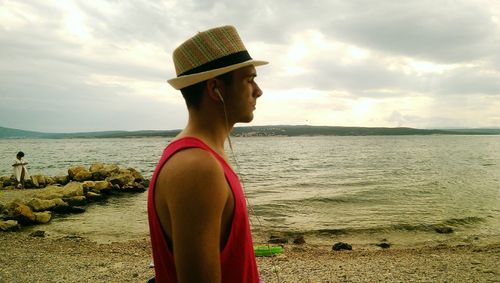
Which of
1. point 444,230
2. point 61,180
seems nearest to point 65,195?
point 61,180

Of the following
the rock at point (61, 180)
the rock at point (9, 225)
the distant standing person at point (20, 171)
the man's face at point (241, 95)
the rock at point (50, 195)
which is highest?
the man's face at point (241, 95)

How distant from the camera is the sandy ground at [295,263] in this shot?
8.42 metres

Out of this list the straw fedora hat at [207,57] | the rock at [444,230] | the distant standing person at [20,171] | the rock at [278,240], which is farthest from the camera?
the distant standing person at [20,171]

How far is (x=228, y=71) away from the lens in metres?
1.74

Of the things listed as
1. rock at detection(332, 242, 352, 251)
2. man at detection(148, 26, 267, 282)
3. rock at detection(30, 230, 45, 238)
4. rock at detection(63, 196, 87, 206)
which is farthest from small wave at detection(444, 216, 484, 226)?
rock at detection(63, 196, 87, 206)

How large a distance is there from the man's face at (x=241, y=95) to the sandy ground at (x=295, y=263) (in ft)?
23.6

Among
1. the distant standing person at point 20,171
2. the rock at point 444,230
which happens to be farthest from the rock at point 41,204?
the rock at point 444,230

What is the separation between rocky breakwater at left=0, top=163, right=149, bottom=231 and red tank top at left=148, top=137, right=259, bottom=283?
14864mm

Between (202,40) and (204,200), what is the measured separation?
33.3 inches

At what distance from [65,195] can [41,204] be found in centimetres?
291

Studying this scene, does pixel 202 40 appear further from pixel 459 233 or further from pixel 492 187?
pixel 492 187

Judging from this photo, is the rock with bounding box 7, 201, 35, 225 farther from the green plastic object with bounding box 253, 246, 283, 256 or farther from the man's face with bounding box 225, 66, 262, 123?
the man's face with bounding box 225, 66, 262, 123

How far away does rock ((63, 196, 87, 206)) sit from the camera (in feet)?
64.0

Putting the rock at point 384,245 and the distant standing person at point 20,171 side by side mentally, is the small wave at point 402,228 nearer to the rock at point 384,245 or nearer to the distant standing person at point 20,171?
the rock at point 384,245
